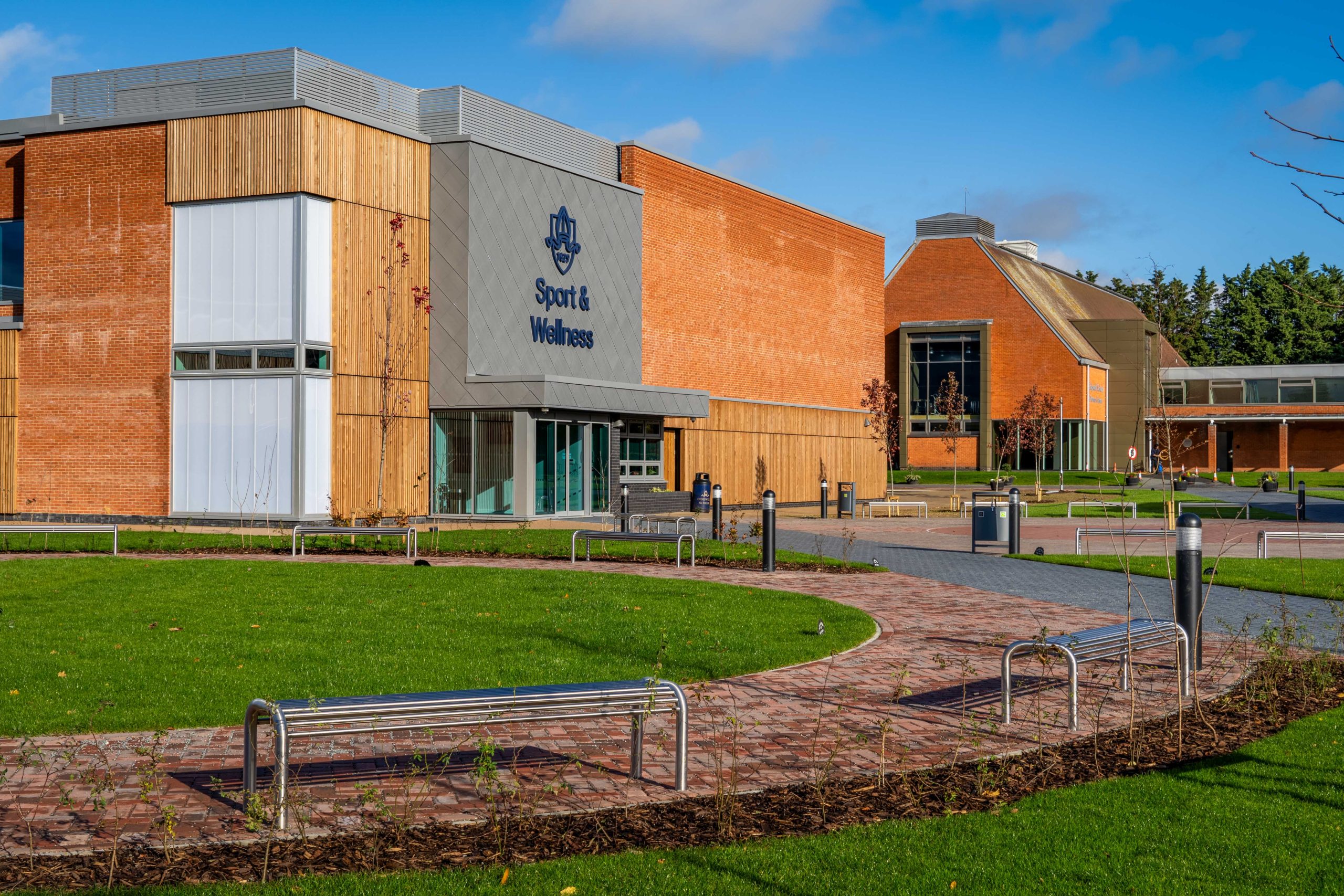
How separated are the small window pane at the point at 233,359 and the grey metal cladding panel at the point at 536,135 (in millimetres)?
7918

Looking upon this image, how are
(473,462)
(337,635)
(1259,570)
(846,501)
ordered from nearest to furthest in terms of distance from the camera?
(337,635) < (1259,570) < (473,462) < (846,501)

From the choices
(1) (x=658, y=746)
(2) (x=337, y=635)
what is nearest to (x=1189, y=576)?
(1) (x=658, y=746)

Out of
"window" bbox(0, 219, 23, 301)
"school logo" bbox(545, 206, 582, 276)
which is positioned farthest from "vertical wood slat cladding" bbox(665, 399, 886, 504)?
"window" bbox(0, 219, 23, 301)

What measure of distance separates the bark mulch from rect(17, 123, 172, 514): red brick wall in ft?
84.8

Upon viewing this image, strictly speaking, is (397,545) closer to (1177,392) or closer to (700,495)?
(700,495)

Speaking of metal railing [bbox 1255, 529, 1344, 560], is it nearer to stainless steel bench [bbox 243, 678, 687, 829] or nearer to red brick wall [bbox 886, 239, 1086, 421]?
stainless steel bench [bbox 243, 678, 687, 829]

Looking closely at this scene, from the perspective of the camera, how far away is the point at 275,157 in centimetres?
2812

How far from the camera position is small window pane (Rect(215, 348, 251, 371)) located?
28.7m

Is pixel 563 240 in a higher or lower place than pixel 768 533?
higher

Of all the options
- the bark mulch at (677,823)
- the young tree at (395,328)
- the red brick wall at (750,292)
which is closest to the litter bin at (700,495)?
the red brick wall at (750,292)

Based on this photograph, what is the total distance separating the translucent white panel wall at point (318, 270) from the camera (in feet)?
92.2

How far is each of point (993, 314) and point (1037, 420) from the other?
8.05 metres

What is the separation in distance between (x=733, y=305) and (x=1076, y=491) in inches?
796

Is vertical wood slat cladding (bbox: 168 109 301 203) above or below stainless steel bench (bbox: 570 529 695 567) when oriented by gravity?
above
